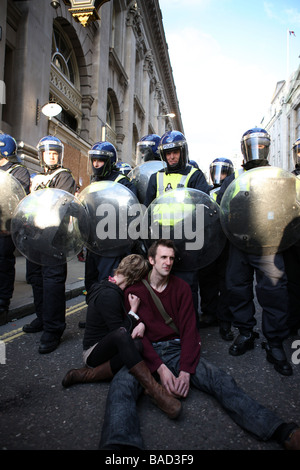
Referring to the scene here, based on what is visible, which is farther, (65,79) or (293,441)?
(65,79)

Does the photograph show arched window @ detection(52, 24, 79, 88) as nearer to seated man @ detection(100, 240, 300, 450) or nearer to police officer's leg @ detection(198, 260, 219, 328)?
police officer's leg @ detection(198, 260, 219, 328)

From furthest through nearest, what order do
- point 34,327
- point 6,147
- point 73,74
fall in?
point 73,74, point 6,147, point 34,327

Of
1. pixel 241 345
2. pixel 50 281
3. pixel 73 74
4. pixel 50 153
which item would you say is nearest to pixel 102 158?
pixel 50 153

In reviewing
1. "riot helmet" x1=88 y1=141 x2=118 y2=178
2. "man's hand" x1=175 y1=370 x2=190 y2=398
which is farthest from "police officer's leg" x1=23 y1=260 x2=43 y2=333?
"man's hand" x1=175 y1=370 x2=190 y2=398

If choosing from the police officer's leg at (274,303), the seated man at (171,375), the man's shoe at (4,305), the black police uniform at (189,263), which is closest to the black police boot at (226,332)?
the black police uniform at (189,263)

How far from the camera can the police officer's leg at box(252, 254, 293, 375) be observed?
8.48ft

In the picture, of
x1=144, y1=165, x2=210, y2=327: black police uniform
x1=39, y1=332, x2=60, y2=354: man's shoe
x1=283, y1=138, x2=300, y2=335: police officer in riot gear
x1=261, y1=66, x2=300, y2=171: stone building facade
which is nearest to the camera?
x1=144, y1=165, x2=210, y2=327: black police uniform

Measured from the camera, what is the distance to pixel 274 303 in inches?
103

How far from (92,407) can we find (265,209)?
1.68m

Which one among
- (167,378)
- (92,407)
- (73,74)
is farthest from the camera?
(73,74)

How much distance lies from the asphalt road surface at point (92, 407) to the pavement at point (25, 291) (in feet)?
3.22

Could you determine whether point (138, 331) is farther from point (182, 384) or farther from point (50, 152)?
point (50, 152)

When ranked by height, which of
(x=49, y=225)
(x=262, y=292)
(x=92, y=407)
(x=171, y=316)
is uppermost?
(x=49, y=225)

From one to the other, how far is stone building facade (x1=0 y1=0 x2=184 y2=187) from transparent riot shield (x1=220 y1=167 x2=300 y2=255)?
6.86m
